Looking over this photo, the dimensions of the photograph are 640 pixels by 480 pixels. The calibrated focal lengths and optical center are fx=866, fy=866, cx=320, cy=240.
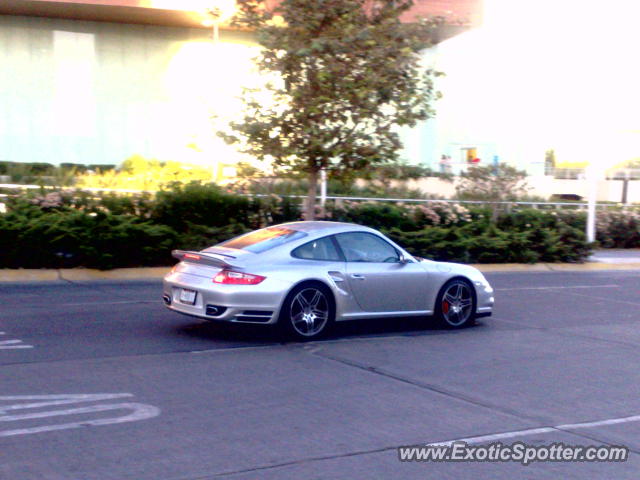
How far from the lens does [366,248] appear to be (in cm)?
1121

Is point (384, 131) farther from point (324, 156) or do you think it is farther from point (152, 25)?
point (152, 25)

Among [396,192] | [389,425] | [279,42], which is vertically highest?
[279,42]

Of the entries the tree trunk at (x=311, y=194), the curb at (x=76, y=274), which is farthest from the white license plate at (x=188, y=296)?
the tree trunk at (x=311, y=194)

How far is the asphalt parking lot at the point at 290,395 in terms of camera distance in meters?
6.04

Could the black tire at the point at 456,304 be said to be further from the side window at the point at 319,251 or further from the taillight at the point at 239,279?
the taillight at the point at 239,279

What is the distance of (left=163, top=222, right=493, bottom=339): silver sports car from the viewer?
9914mm

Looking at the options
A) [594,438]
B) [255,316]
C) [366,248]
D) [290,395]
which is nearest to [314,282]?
[255,316]

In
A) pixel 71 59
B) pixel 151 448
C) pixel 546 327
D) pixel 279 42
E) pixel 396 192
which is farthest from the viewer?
pixel 71 59

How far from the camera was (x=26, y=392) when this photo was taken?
759cm

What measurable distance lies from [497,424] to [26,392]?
4069 millimetres

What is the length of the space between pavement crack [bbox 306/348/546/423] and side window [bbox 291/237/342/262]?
47.3 inches

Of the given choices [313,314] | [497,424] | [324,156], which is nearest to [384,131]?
[324,156]

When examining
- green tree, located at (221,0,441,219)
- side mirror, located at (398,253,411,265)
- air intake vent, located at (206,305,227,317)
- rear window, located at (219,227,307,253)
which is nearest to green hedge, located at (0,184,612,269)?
green tree, located at (221,0,441,219)

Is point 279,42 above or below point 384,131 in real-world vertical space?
above
